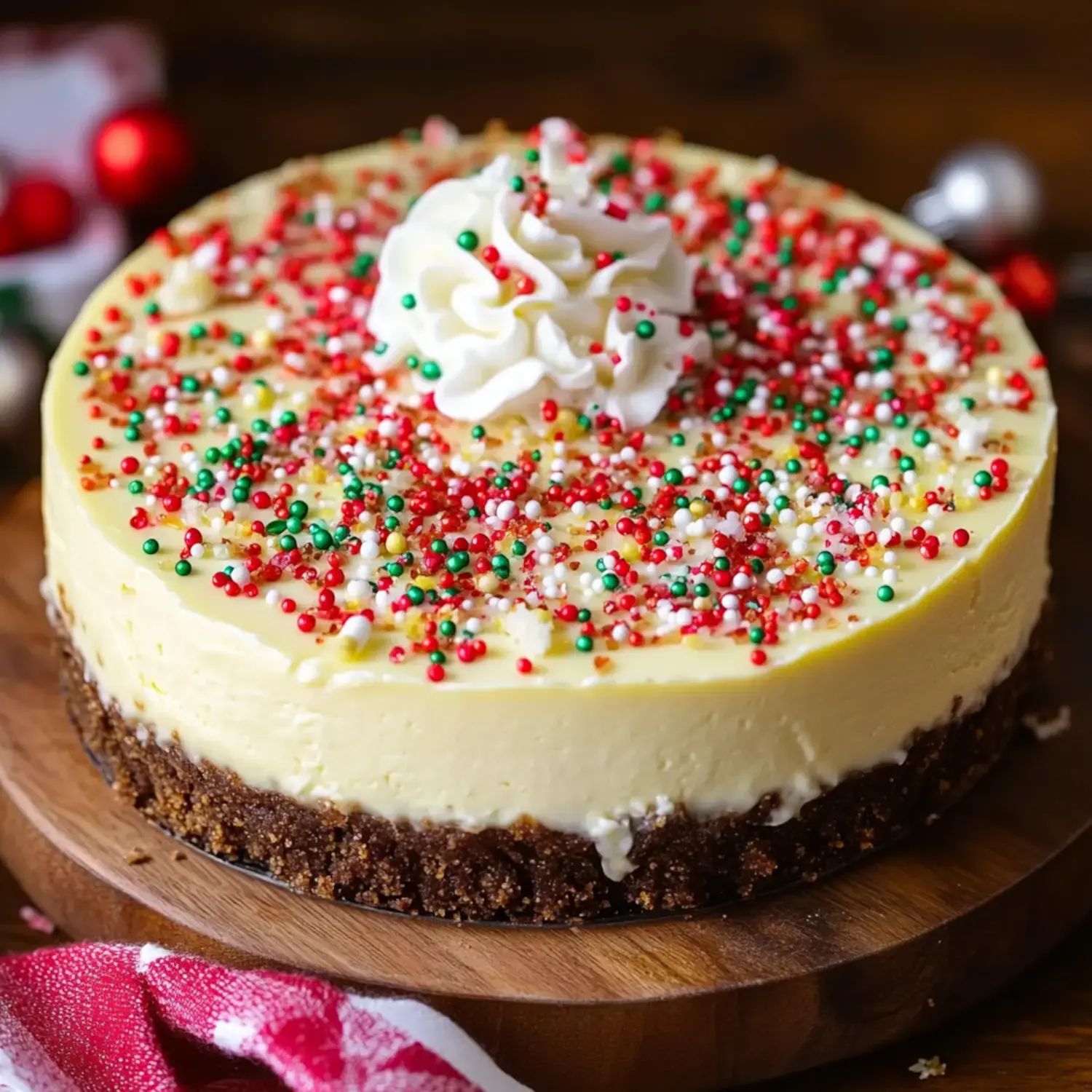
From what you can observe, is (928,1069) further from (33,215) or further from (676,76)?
(676,76)

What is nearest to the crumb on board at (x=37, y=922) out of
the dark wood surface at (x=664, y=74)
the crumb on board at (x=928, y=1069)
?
the crumb on board at (x=928, y=1069)

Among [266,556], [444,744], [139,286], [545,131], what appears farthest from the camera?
[545,131]

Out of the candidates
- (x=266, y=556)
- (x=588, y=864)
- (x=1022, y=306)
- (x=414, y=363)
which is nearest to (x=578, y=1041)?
(x=588, y=864)

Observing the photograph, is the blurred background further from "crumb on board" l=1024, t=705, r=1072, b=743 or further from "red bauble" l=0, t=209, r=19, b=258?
"crumb on board" l=1024, t=705, r=1072, b=743

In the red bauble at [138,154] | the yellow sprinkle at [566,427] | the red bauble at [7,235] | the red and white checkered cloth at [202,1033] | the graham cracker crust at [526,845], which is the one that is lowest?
the red and white checkered cloth at [202,1033]

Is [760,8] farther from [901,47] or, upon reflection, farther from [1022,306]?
[1022,306]

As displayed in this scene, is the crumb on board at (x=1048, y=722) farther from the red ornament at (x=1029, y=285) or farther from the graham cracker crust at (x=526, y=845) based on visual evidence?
the red ornament at (x=1029, y=285)

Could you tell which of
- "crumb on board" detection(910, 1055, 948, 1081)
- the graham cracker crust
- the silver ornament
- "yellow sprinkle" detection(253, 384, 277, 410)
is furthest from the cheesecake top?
the silver ornament
